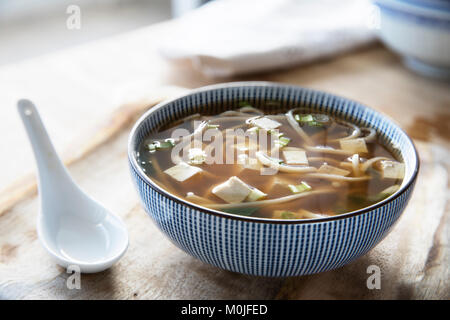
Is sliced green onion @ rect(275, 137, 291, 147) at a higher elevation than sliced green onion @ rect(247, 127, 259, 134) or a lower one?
lower

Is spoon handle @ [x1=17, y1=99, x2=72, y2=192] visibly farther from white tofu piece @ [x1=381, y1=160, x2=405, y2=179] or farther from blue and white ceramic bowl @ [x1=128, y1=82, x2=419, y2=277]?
white tofu piece @ [x1=381, y1=160, x2=405, y2=179]

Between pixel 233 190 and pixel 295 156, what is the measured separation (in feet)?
0.65

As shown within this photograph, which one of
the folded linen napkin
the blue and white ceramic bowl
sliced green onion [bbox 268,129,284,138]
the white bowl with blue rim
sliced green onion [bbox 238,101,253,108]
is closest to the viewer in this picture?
the blue and white ceramic bowl

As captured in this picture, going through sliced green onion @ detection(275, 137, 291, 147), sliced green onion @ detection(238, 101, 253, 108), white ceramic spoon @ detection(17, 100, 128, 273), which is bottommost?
white ceramic spoon @ detection(17, 100, 128, 273)

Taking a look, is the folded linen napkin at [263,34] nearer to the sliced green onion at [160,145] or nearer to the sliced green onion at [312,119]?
the sliced green onion at [312,119]

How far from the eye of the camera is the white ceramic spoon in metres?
1.01

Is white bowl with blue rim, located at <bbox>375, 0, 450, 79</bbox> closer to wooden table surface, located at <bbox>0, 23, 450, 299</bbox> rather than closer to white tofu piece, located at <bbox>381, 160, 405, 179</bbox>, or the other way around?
wooden table surface, located at <bbox>0, 23, 450, 299</bbox>

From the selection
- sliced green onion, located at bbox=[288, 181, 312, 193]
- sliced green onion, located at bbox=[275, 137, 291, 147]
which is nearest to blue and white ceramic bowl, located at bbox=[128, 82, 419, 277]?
sliced green onion, located at bbox=[288, 181, 312, 193]

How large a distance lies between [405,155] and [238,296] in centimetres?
46

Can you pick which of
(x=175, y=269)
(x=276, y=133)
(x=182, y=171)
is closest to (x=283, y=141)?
(x=276, y=133)

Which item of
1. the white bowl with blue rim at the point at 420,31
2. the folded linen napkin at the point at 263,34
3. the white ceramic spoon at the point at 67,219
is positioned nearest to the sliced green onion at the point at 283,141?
the white ceramic spoon at the point at 67,219

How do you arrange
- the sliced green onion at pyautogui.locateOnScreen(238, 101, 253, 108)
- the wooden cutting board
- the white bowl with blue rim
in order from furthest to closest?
the white bowl with blue rim < the sliced green onion at pyautogui.locateOnScreen(238, 101, 253, 108) < the wooden cutting board

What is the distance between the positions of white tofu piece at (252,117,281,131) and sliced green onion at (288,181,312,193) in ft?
0.73

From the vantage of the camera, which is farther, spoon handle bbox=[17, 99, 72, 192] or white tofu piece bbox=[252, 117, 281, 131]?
white tofu piece bbox=[252, 117, 281, 131]
